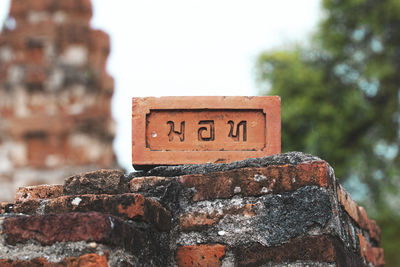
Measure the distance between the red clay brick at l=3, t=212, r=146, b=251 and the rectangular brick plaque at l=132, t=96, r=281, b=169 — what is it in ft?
3.03

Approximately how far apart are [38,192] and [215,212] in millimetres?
768

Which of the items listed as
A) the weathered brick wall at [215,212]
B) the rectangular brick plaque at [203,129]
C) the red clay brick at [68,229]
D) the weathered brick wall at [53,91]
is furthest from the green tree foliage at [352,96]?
the red clay brick at [68,229]

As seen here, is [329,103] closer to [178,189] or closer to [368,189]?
[368,189]

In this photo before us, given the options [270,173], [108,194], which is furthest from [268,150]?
[108,194]

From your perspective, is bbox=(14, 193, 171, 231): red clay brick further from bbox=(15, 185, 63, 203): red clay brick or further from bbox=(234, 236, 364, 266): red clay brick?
bbox=(234, 236, 364, 266): red clay brick

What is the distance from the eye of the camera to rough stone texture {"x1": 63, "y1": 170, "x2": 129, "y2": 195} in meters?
2.69

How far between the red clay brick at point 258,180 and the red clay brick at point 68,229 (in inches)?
21.9

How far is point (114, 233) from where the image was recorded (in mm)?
2264

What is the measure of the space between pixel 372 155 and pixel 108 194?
13.0 metres

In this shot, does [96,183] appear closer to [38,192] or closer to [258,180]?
[38,192]

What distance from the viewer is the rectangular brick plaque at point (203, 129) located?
3203 millimetres

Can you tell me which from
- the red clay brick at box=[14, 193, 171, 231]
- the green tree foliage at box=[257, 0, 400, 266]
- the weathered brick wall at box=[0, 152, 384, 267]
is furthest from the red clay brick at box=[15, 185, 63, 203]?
the green tree foliage at box=[257, 0, 400, 266]

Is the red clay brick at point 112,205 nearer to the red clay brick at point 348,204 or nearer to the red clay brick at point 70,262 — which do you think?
the red clay brick at point 70,262

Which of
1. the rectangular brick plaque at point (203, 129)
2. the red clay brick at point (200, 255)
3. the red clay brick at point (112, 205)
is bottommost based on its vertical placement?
the red clay brick at point (200, 255)
